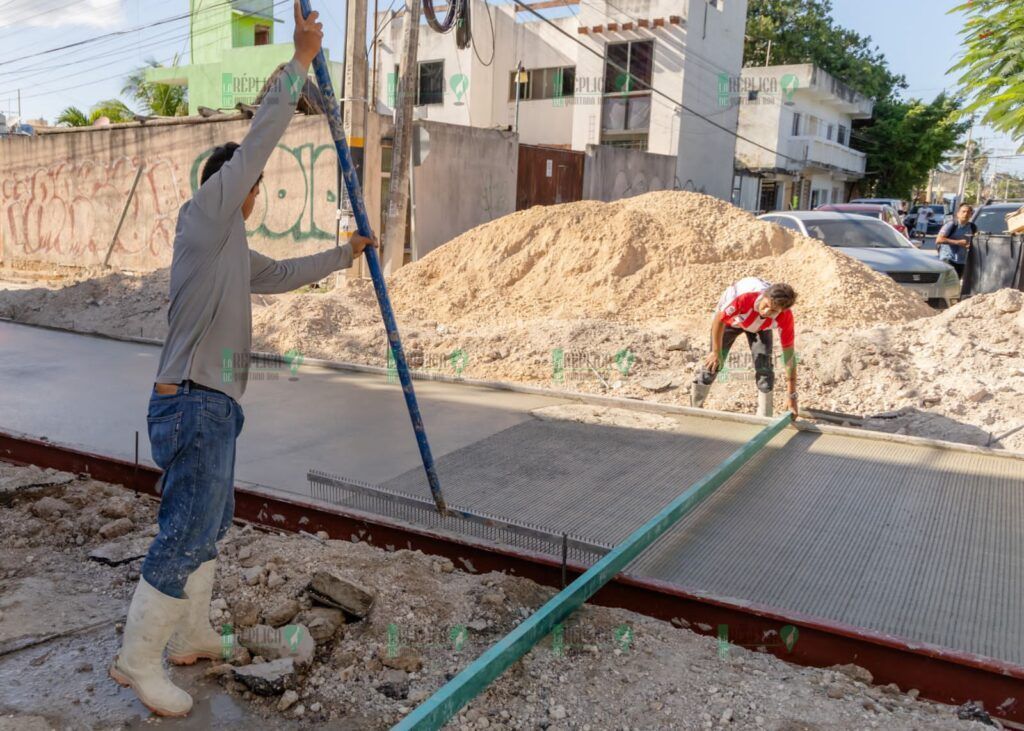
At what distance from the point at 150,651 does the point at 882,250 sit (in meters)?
11.2

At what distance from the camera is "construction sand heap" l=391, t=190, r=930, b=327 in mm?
9242

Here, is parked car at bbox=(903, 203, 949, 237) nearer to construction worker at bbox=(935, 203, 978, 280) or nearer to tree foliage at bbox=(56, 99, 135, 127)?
construction worker at bbox=(935, 203, 978, 280)

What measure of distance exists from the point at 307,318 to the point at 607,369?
361 centimetres

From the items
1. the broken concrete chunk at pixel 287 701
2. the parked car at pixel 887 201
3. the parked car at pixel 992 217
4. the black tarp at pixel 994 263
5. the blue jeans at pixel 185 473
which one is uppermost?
the parked car at pixel 887 201

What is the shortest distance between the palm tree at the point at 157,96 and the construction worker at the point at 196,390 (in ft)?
87.7

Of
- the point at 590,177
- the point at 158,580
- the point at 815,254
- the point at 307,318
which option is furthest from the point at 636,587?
the point at 590,177

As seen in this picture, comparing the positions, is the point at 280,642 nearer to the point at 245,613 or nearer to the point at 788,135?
the point at 245,613

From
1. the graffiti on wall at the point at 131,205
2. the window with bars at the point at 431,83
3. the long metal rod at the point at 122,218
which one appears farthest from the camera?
the window with bars at the point at 431,83

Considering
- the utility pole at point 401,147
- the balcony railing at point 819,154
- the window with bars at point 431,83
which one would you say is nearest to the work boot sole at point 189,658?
the utility pole at point 401,147

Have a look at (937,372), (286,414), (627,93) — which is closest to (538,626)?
(286,414)

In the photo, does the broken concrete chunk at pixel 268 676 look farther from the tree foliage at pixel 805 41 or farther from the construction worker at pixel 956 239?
the tree foliage at pixel 805 41

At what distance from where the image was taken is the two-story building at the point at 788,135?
30500mm

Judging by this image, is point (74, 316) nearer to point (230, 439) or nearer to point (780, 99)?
point (230, 439)

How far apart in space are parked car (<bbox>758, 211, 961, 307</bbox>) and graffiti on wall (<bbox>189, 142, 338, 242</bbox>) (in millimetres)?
6888
